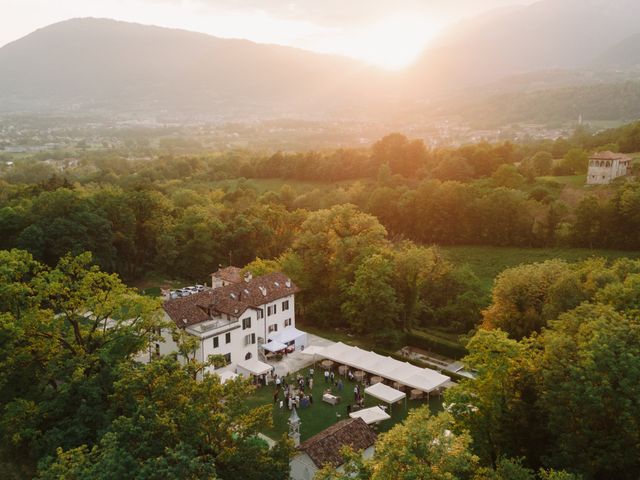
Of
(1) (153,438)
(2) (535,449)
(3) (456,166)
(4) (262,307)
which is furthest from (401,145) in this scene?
(1) (153,438)

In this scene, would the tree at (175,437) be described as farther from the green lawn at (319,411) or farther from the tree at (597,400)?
the tree at (597,400)

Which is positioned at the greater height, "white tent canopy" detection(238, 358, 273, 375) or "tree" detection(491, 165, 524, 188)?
"tree" detection(491, 165, 524, 188)

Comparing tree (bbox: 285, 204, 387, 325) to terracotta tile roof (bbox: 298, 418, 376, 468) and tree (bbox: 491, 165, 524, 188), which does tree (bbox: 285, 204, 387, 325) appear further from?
tree (bbox: 491, 165, 524, 188)

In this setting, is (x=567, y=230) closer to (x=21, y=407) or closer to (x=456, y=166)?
(x=456, y=166)

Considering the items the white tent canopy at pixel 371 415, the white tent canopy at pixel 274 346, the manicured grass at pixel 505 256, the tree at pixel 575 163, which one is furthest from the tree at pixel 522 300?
the tree at pixel 575 163

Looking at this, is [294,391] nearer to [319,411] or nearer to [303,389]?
[303,389]

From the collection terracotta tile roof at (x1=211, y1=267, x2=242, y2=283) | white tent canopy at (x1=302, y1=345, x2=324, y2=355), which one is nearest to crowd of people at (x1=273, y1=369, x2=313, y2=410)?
white tent canopy at (x1=302, y1=345, x2=324, y2=355)
